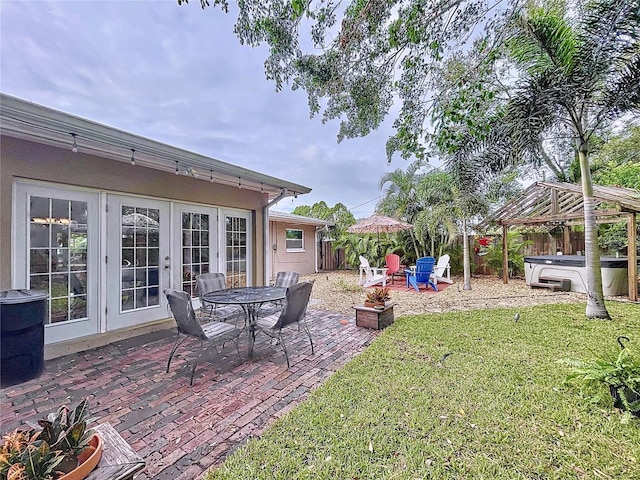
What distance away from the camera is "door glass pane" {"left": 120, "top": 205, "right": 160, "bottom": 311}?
4.59 m

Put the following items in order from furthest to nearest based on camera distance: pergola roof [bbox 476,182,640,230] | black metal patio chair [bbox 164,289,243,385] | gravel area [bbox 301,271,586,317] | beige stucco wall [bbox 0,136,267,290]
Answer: gravel area [bbox 301,271,586,317]
pergola roof [bbox 476,182,640,230]
beige stucco wall [bbox 0,136,267,290]
black metal patio chair [bbox 164,289,243,385]

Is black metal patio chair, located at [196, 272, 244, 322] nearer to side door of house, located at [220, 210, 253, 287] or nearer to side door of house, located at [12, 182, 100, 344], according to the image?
side door of house, located at [220, 210, 253, 287]

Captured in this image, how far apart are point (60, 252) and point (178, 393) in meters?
2.77

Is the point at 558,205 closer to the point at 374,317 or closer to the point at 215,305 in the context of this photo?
the point at 374,317

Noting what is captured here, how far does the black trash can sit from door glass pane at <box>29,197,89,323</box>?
0.70 m

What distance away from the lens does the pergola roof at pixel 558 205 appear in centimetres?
600

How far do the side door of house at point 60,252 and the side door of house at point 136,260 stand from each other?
0.69ft

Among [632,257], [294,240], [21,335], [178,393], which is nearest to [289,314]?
[178,393]

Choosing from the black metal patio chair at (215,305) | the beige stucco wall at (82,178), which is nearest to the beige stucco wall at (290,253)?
the beige stucco wall at (82,178)

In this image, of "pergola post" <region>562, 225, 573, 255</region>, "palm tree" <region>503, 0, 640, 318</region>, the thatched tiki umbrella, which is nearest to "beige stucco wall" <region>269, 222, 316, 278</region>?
the thatched tiki umbrella

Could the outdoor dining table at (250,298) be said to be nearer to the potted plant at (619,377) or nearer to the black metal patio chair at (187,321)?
the black metal patio chair at (187,321)

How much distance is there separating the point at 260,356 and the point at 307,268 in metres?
9.46

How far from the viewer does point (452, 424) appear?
2285 mm

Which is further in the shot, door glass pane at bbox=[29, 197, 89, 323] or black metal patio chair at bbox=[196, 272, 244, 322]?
black metal patio chair at bbox=[196, 272, 244, 322]
